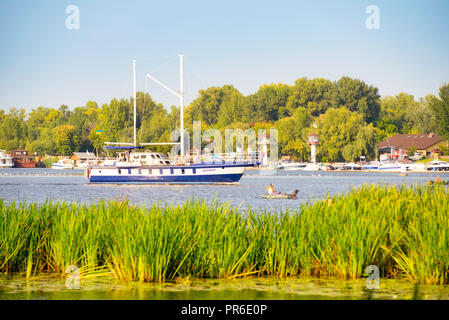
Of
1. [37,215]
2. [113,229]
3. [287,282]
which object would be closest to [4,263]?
[37,215]

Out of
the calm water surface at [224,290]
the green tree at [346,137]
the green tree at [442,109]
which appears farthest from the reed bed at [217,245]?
the green tree at [346,137]

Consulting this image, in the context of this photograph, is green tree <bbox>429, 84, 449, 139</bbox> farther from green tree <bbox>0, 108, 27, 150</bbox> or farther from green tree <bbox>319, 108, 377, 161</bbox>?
green tree <bbox>0, 108, 27, 150</bbox>

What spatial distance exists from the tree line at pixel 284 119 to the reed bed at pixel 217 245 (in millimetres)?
115632

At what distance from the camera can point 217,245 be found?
14031 mm

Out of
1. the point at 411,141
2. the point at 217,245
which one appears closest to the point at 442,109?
the point at 411,141

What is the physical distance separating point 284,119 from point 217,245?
5499 inches

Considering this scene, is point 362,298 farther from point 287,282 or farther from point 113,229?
point 113,229

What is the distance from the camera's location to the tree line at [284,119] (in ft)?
454

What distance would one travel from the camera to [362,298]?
41.0 ft

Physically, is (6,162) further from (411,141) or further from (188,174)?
(188,174)

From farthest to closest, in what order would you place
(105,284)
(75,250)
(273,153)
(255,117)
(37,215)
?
1. (255,117)
2. (273,153)
3. (37,215)
4. (75,250)
5. (105,284)

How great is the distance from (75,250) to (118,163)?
6049 centimetres

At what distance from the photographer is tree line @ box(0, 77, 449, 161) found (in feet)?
454

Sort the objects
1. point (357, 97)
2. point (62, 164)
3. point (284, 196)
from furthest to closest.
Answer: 1. point (62, 164)
2. point (357, 97)
3. point (284, 196)
